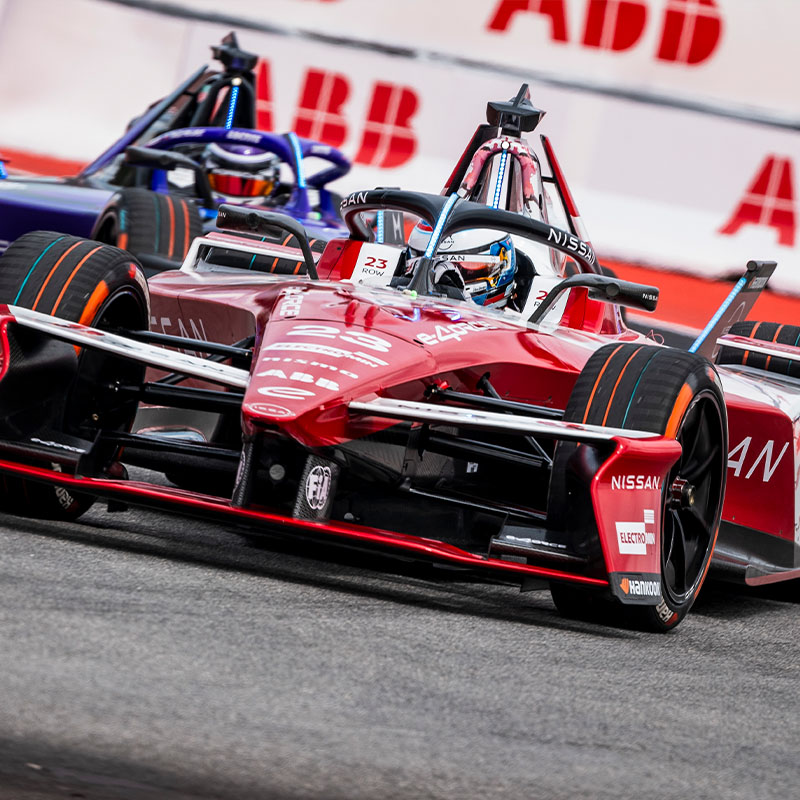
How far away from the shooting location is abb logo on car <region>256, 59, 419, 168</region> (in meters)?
16.2

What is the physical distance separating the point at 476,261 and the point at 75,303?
5.46 ft

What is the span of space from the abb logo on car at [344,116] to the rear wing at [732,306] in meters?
9.36

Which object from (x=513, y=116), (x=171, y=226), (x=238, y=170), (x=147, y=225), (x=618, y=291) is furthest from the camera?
(x=238, y=170)

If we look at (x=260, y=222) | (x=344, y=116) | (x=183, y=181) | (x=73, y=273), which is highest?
(x=344, y=116)

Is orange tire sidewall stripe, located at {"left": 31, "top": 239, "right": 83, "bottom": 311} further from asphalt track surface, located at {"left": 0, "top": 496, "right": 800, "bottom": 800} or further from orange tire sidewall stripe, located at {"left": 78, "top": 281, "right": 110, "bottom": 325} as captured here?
asphalt track surface, located at {"left": 0, "top": 496, "right": 800, "bottom": 800}

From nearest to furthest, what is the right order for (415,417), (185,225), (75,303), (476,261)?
(415,417) < (75,303) < (476,261) < (185,225)

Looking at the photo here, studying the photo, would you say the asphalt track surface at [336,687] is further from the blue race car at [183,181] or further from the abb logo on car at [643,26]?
the abb logo on car at [643,26]

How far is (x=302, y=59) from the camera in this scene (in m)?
16.9

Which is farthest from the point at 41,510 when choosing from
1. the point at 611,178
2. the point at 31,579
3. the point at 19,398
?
the point at 611,178

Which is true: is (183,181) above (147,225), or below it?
above

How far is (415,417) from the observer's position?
424 centimetres

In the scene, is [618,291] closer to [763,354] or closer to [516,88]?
[763,354]

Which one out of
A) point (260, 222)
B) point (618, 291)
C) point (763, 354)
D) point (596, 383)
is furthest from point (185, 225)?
point (596, 383)

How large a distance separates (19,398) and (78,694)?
1.98 metres
